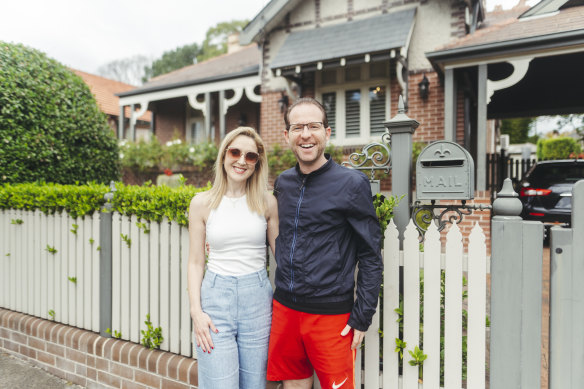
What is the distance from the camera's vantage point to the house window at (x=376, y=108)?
28.8 ft

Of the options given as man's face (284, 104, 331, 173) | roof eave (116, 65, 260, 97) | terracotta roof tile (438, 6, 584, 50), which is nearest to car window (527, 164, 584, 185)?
terracotta roof tile (438, 6, 584, 50)

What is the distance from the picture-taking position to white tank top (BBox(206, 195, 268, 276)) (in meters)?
1.96

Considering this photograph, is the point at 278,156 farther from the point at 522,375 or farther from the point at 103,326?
the point at 522,375

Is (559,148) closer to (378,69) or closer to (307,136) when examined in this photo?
(378,69)

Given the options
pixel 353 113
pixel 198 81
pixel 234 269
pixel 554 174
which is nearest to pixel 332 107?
pixel 353 113

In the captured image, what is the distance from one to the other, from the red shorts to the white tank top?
0.98 ft

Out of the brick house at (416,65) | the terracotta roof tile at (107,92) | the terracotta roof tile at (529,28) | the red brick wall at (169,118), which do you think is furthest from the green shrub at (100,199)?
the terracotta roof tile at (107,92)

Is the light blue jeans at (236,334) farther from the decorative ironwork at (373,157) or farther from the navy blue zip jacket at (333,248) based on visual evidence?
the decorative ironwork at (373,157)

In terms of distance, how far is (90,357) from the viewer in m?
3.16

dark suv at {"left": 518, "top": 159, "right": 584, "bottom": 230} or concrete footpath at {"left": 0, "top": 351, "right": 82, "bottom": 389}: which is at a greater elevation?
dark suv at {"left": 518, "top": 159, "right": 584, "bottom": 230}

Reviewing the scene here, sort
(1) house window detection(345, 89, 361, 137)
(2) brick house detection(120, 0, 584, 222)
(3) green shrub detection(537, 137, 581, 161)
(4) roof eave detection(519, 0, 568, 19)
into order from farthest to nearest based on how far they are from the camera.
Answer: (3) green shrub detection(537, 137, 581, 161) → (1) house window detection(345, 89, 361, 137) → (4) roof eave detection(519, 0, 568, 19) → (2) brick house detection(120, 0, 584, 222)

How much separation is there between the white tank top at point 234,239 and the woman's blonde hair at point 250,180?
0.05 meters


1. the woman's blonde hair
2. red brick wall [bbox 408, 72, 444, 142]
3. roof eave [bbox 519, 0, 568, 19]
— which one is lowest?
the woman's blonde hair

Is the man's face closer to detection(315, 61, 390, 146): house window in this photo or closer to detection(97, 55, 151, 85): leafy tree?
detection(315, 61, 390, 146): house window
